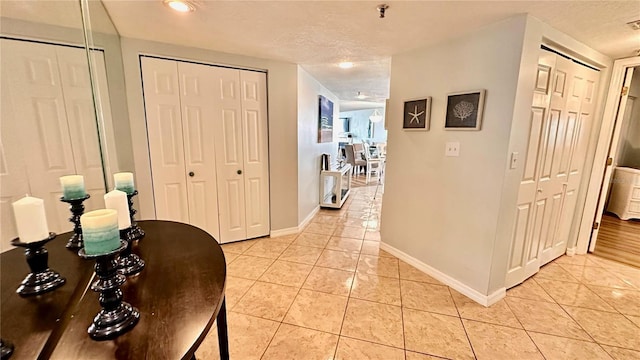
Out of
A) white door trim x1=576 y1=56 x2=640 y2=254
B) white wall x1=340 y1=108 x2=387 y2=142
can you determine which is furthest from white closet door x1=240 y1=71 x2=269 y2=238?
white wall x1=340 y1=108 x2=387 y2=142

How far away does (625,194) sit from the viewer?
3.87 metres

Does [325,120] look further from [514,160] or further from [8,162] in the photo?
[8,162]

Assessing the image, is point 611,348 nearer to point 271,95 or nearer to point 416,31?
point 416,31

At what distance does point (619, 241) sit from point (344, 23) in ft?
13.7

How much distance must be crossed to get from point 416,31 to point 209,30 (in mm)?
1604

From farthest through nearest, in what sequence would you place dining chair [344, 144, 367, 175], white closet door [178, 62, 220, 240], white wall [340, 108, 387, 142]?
1. white wall [340, 108, 387, 142]
2. dining chair [344, 144, 367, 175]
3. white closet door [178, 62, 220, 240]

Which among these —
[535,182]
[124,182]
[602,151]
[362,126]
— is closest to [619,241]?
[602,151]

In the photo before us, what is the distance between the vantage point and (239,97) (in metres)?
2.77

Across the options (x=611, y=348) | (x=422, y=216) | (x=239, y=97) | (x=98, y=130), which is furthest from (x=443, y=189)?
(x=98, y=130)

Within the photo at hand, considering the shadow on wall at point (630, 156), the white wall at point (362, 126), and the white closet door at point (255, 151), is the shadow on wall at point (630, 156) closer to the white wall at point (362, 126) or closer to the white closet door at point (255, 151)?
the white closet door at point (255, 151)

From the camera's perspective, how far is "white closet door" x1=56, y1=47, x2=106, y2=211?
102 cm

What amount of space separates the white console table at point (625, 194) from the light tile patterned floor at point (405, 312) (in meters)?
2.06

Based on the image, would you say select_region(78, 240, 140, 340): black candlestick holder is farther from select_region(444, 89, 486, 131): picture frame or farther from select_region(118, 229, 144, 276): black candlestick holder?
select_region(444, 89, 486, 131): picture frame

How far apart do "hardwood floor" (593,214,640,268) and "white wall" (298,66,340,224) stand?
11.1 feet
